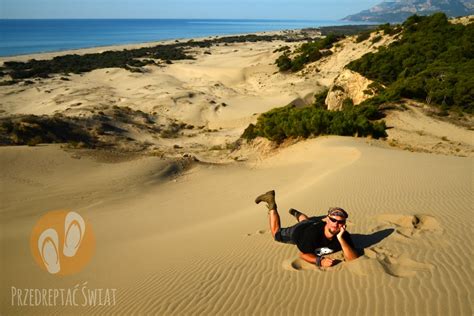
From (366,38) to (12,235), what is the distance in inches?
1434

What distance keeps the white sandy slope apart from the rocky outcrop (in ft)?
32.7

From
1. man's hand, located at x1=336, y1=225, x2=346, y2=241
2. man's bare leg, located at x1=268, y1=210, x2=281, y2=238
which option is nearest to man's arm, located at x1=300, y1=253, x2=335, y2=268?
man's hand, located at x1=336, y1=225, x2=346, y2=241

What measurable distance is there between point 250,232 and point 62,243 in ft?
12.9

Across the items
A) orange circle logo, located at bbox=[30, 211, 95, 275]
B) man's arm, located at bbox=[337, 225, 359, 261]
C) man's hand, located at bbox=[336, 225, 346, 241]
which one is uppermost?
man's hand, located at bbox=[336, 225, 346, 241]

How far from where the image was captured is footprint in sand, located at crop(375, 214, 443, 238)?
630 centimetres

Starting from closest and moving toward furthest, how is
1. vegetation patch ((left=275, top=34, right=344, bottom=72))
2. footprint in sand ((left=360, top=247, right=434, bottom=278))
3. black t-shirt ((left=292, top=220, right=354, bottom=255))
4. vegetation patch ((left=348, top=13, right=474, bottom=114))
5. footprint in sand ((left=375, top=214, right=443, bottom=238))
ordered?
1. footprint in sand ((left=360, top=247, right=434, bottom=278))
2. black t-shirt ((left=292, top=220, right=354, bottom=255))
3. footprint in sand ((left=375, top=214, right=443, bottom=238))
4. vegetation patch ((left=348, top=13, right=474, bottom=114))
5. vegetation patch ((left=275, top=34, right=344, bottom=72))

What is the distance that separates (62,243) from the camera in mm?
7910

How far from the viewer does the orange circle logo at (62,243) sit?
23.1ft

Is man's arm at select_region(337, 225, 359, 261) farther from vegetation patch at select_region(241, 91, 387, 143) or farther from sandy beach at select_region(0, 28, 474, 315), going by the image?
vegetation patch at select_region(241, 91, 387, 143)

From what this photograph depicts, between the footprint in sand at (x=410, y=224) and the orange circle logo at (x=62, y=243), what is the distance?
5550 millimetres

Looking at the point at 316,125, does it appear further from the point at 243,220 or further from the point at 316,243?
the point at 316,243

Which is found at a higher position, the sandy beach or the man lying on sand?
the man lying on sand

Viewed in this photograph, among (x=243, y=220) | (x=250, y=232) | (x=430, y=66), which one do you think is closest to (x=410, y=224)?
(x=250, y=232)

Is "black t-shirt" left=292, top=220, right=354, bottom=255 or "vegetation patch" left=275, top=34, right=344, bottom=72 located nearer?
"black t-shirt" left=292, top=220, right=354, bottom=255
